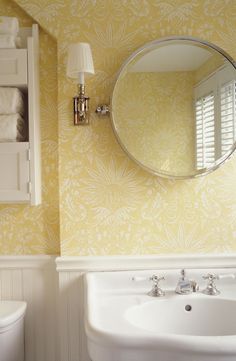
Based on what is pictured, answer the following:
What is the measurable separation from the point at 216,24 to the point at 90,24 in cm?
55

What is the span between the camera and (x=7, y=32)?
1.79 meters

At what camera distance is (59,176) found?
73.5 inches

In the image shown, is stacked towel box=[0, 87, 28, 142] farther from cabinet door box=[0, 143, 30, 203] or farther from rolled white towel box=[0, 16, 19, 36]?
rolled white towel box=[0, 16, 19, 36]

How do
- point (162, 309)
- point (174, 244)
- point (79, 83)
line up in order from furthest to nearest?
point (174, 244) → point (79, 83) → point (162, 309)

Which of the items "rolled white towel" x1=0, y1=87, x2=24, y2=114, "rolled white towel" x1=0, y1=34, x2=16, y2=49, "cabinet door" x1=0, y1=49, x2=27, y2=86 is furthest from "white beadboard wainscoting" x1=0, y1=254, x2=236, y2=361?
"rolled white towel" x1=0, y1=34, x2=16, y2=49

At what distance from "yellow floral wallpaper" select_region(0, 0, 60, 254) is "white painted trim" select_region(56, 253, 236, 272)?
158 millimetres

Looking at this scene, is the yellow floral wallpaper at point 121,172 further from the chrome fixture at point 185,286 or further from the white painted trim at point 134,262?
the chrome fixture at point 185,286

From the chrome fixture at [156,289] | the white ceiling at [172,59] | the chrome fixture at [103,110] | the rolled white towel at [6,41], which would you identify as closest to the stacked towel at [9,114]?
the rolled white towel at [6,41]

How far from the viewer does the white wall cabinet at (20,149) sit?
1.77 m

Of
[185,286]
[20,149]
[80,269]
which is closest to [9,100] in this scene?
[20,149]

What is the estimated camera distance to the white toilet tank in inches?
67.3

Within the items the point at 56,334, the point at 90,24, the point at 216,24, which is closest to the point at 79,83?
the point at 90,24

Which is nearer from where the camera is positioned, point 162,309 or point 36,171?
point 162,309

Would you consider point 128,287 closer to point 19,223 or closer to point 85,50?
point 19,223
